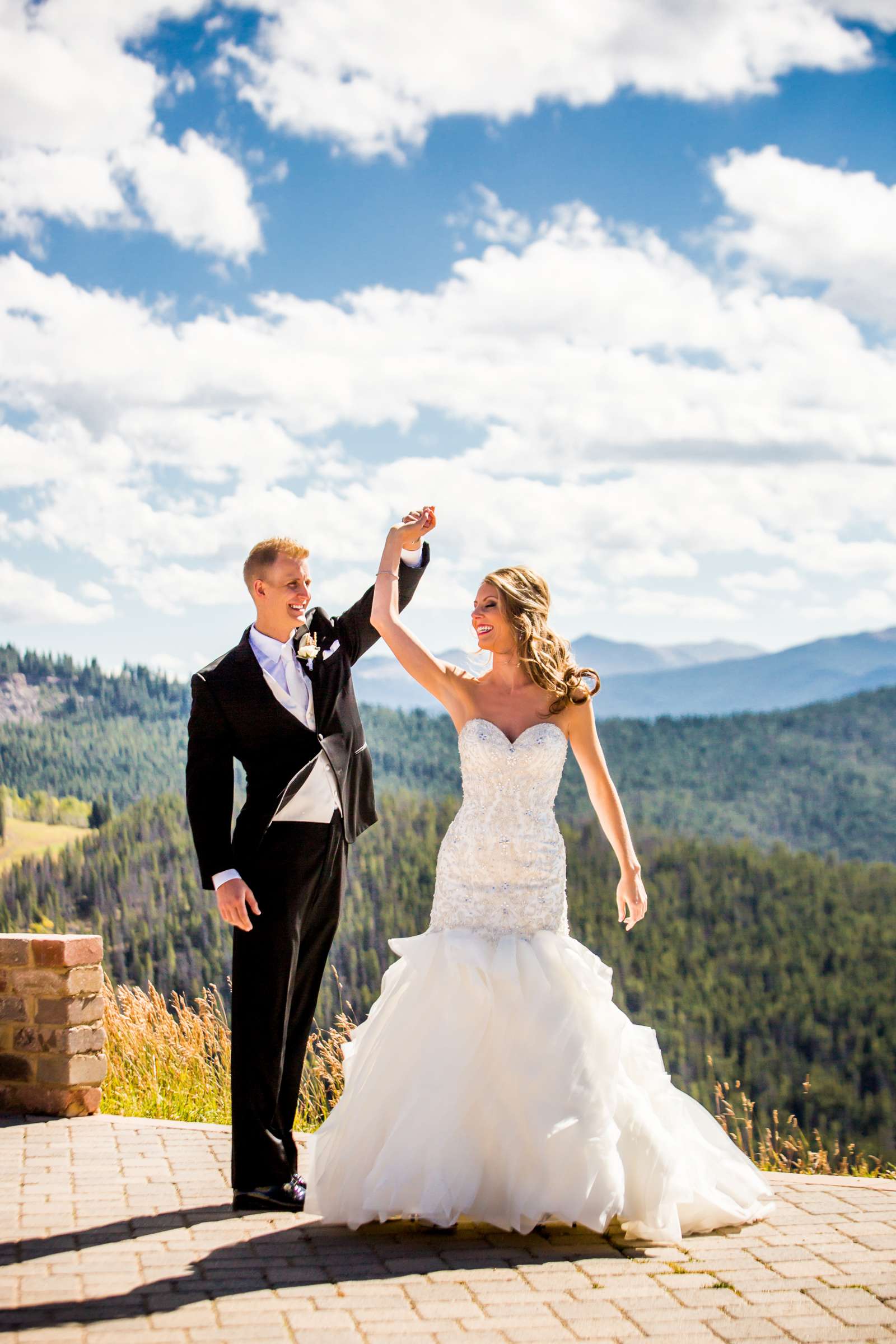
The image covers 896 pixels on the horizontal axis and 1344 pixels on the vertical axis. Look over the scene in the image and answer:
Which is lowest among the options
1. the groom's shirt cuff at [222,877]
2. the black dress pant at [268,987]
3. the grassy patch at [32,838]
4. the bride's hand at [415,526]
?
the grassy patch at [32,838]

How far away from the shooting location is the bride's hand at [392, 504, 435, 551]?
159 inches

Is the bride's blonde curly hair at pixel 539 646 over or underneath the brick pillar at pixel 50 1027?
over

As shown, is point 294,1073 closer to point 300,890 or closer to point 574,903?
point 300,890

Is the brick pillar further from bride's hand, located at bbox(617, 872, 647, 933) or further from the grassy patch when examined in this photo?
the grassy patch

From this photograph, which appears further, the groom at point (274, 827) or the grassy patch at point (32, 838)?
the grassy patch at point (32, 838)

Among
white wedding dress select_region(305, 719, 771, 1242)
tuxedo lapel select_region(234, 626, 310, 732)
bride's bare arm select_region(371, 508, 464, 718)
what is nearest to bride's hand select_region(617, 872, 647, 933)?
white wedding dress select_region(305, 719, 771, 1242)

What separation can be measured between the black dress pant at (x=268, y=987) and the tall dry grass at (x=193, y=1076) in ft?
5.18

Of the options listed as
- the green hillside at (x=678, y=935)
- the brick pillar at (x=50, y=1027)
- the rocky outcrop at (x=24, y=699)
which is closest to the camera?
the brick pillar at (x=50, y=1027)

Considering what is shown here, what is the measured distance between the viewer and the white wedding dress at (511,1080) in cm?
346

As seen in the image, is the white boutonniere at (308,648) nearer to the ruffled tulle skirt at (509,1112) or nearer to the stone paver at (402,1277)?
the ruffled tulle skirt at (509,1112)

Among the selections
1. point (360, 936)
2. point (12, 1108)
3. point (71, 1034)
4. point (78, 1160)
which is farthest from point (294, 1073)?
point (360, 936)

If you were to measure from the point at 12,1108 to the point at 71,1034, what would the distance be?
1.40 ft

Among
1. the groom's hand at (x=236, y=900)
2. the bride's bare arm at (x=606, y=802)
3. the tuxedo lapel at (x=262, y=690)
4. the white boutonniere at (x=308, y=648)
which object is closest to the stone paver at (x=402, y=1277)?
the groom's hand at (x=236, y=900)

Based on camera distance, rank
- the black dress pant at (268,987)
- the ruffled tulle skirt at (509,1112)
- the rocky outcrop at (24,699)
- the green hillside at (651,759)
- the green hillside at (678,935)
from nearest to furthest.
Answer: the ruffled tulle skirt at (509,1112) < the black dress pant at (268,987) < the green hillside at (678,935) < the green hillside at (651,759) < the rocky outcrop at (24,699)
